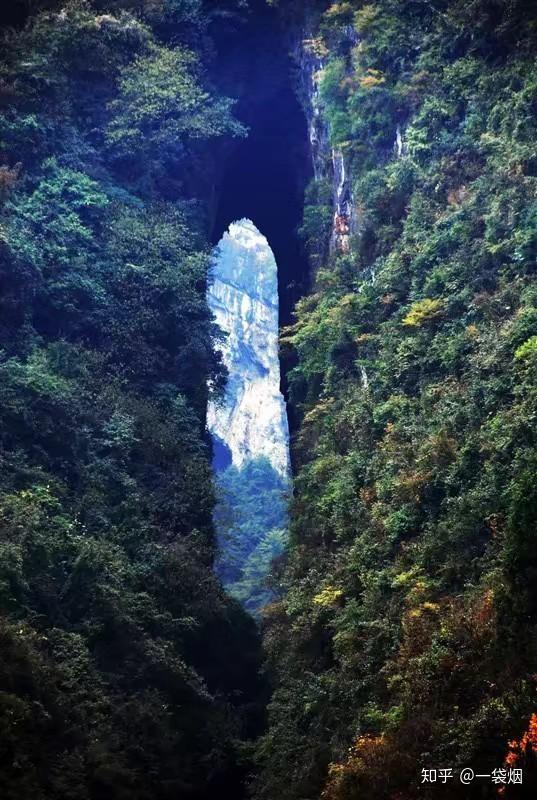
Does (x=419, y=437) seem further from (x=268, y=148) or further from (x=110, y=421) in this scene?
(x=268, y=148)

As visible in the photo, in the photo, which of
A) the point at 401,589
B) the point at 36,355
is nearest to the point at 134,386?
the point at 36,355

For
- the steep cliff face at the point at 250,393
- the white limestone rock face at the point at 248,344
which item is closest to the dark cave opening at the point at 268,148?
the steep cliff face at the point at 250,393

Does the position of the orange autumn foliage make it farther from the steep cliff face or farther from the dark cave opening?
the steep cliff face

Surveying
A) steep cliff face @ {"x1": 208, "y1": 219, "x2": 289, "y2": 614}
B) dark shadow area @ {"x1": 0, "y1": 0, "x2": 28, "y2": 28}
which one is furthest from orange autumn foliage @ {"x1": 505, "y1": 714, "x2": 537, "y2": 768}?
steep cliff face @ {"x1": 208, "y1": 219, "x2": 289, "y2": 614}

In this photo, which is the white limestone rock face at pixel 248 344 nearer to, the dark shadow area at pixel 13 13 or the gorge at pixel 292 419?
the gorge at pixel 292 419

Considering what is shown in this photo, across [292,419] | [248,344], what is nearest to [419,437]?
[292,419]

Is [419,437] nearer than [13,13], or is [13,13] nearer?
[419,437]

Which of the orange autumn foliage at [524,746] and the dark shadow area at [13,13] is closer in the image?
the orange autumn foliage at [524,746]
